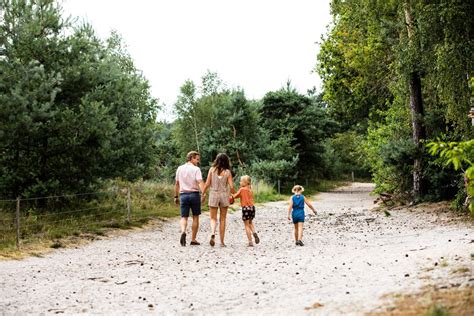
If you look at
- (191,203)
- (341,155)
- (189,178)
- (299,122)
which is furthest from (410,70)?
(341,155)

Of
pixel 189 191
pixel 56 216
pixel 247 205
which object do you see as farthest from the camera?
pixel 56 216

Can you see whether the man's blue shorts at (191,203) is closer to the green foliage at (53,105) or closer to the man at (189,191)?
the man at (189,191)

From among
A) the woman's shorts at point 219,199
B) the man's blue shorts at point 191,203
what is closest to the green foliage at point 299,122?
the man's blue shorts at point 191,203

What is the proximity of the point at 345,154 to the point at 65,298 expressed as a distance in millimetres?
59781

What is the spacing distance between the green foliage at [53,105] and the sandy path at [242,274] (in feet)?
11.0

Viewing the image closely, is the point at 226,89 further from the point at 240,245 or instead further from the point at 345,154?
the point at 240,245

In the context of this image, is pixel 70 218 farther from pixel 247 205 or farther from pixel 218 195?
pixel 247 205

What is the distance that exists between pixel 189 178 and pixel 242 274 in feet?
13.7

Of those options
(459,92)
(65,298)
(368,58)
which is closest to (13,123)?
(65,298)

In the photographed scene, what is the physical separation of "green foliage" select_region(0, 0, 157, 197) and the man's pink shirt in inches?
171

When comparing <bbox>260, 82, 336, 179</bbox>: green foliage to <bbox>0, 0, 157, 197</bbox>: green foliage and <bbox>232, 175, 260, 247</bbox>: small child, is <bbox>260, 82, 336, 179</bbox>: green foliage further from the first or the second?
<bbox>232, 175, 260, 247</bbox>: small child

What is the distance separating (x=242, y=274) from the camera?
8.72 m

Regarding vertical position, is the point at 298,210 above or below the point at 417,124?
below

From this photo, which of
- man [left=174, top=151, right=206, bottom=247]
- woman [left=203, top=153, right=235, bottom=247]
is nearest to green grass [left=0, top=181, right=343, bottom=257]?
man [left=174, top=151, right=206, bottom=247]
